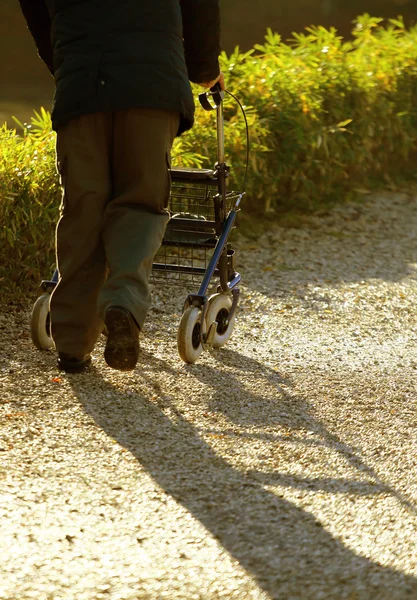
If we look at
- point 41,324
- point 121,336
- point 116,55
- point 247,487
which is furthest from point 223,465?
point 116,55

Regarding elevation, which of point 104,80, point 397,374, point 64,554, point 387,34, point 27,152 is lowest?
point 64,554

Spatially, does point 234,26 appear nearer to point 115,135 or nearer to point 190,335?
point 190,335

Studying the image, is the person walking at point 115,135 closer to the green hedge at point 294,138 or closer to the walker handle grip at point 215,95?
the walker handle grip at point 215,95

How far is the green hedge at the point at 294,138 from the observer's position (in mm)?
4648

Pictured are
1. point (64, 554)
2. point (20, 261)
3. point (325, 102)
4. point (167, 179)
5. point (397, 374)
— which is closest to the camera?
point (64, 554)

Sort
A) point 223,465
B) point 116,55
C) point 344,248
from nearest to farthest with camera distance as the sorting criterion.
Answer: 1. point 223,465
2. point 116,55
3. point 344,248

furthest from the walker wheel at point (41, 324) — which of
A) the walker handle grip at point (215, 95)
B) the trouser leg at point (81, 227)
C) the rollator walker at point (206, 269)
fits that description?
the walker handle grip at point (215, 95)

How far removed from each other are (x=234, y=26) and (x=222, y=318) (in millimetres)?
7895

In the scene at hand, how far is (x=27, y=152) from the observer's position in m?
4.82

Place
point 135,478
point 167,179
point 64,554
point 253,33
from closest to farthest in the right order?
point 64,554, point 135,478, point 167,179, point 253,33

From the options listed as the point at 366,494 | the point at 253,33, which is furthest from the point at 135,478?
the point at 253,33

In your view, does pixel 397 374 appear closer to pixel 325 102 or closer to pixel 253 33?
pixel 325 102

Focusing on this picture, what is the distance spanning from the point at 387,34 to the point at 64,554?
625 centimetres

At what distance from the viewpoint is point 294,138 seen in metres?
6.25
